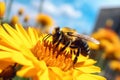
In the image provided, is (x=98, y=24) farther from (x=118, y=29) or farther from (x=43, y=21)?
(x=43, y=21)

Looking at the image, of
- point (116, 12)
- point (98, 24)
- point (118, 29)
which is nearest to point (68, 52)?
point (118, 29)

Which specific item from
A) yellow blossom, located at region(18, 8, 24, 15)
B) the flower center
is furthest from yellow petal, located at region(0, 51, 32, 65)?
yellow blossom, located at region(18, 8, 24, 15)

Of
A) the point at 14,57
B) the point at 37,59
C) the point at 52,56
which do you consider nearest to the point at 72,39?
the point at 52,56

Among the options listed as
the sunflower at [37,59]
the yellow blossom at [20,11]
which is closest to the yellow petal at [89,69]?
the sunflower at [37,59]

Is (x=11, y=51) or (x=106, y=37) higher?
(x=11, y=51)

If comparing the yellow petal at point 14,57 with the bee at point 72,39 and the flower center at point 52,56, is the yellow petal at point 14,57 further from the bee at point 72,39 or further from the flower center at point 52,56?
the bee at point 72,39

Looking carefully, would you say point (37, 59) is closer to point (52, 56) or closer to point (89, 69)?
point (52, 56)
